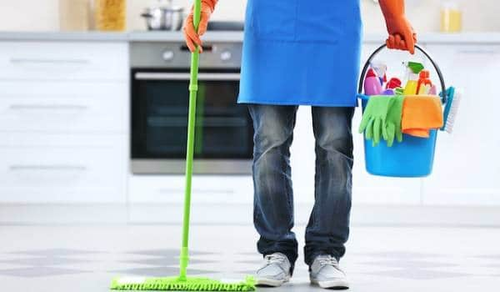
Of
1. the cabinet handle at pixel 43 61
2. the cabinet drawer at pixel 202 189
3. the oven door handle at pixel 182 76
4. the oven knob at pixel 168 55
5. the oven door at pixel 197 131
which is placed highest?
the oven knob at pixel 168 55

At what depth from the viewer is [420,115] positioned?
114 inches

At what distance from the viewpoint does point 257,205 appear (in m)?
3.07

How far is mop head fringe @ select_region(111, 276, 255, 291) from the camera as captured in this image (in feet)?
9.32

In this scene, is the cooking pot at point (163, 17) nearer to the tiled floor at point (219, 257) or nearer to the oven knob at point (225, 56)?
the oven knob at point (225, 56)

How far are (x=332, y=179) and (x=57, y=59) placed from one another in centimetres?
230

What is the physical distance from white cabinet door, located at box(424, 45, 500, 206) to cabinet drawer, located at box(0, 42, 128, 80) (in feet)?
4.69

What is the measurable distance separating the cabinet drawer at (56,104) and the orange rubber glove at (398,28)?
2219 mm

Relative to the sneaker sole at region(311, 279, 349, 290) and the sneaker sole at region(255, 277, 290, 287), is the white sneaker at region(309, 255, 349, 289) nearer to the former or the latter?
the sneaker sole at region(311, 279, 349, 290)

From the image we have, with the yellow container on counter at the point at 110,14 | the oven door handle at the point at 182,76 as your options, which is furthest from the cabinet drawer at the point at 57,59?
the yellow container on counter at the point at 110,14

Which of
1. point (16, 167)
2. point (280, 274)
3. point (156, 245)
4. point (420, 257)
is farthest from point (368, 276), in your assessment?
point (16, 167)

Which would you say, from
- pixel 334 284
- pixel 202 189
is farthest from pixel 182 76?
pixel 334 284

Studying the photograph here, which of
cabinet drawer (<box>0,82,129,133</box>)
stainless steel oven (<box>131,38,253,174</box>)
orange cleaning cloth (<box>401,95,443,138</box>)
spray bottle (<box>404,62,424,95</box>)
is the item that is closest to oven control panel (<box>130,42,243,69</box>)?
stainless steel oven (<box>131,38,253,174</box>)

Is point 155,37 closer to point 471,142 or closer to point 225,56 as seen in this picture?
point 225,56

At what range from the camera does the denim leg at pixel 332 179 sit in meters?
3.00
